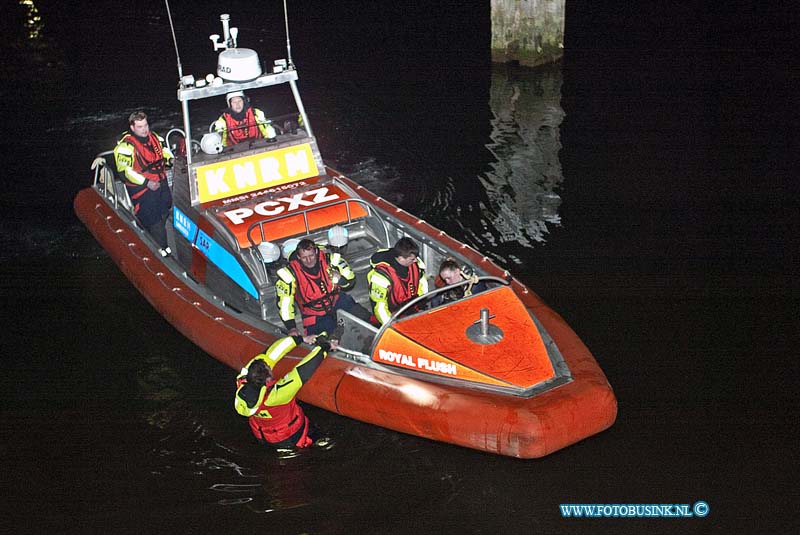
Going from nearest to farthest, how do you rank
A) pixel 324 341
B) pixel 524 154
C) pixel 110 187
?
pixel 324 341
pixel 110 187
pixel 524 154

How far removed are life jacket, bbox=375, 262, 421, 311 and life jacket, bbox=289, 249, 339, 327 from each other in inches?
16.1

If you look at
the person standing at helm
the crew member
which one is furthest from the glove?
the person standing at helm

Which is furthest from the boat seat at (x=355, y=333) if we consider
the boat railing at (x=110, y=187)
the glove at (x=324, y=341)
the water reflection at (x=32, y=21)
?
the water reflection at (x=32, y=21)

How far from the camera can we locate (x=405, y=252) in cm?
719

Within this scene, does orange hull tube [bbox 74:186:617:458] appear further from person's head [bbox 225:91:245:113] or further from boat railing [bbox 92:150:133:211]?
person's head [bbox 225:91:245:113]

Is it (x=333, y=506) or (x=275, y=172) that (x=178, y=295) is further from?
(x=333, y=506)

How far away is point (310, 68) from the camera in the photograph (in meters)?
16.1

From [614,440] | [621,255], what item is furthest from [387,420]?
[621,255]

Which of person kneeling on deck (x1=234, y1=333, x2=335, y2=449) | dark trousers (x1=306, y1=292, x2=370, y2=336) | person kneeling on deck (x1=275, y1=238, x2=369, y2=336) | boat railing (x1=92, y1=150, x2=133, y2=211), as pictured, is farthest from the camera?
boat railing (x1=92, y1=150, x2=133, y2=211)

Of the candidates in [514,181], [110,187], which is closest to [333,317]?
[110,187]

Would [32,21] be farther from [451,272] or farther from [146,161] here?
[451,272]

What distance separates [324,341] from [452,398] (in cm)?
101

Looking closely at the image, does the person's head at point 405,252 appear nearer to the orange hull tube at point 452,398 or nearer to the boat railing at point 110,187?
the orange hull tube at point 452,398

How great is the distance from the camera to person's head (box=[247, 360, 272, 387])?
6.44m
